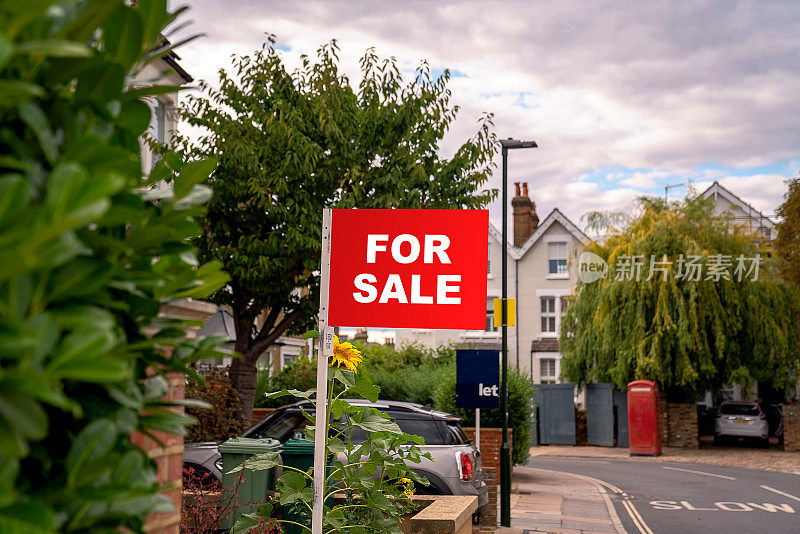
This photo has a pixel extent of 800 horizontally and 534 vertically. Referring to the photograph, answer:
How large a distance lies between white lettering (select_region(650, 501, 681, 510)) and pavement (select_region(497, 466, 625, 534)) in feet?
2.74

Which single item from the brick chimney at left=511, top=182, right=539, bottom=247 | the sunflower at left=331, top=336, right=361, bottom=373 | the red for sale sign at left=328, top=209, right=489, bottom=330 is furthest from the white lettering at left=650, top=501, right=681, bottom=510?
the brick chimney at left=511, top=182, right=539, bottom=247

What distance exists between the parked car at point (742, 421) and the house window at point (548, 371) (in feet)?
39.5

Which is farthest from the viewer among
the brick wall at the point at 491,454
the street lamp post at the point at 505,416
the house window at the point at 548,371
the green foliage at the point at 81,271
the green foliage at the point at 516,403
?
the house window at the point at 548,371

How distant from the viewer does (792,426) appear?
28234 millimetres

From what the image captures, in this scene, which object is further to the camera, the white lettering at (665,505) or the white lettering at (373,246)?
the white lettering at (665,505)

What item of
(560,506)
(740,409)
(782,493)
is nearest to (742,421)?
(740,409)

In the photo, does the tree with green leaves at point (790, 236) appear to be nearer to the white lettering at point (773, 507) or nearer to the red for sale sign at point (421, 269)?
the white lettering at point (773, 507)

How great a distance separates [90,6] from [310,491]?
454cm

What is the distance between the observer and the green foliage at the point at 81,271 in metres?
1.24

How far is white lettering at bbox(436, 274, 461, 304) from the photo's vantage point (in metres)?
4.66

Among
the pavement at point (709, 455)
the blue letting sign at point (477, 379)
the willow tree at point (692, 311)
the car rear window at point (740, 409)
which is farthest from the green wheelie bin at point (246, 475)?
the car rear window at point (740, 409)

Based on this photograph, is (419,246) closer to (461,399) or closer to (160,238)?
(160,238)

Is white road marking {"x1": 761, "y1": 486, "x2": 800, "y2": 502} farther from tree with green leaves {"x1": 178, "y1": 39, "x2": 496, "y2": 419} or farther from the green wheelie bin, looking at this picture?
the green wheelie bin

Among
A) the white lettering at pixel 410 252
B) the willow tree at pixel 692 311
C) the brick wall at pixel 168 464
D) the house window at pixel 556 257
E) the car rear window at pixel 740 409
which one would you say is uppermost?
the house window at pixel 556 257
